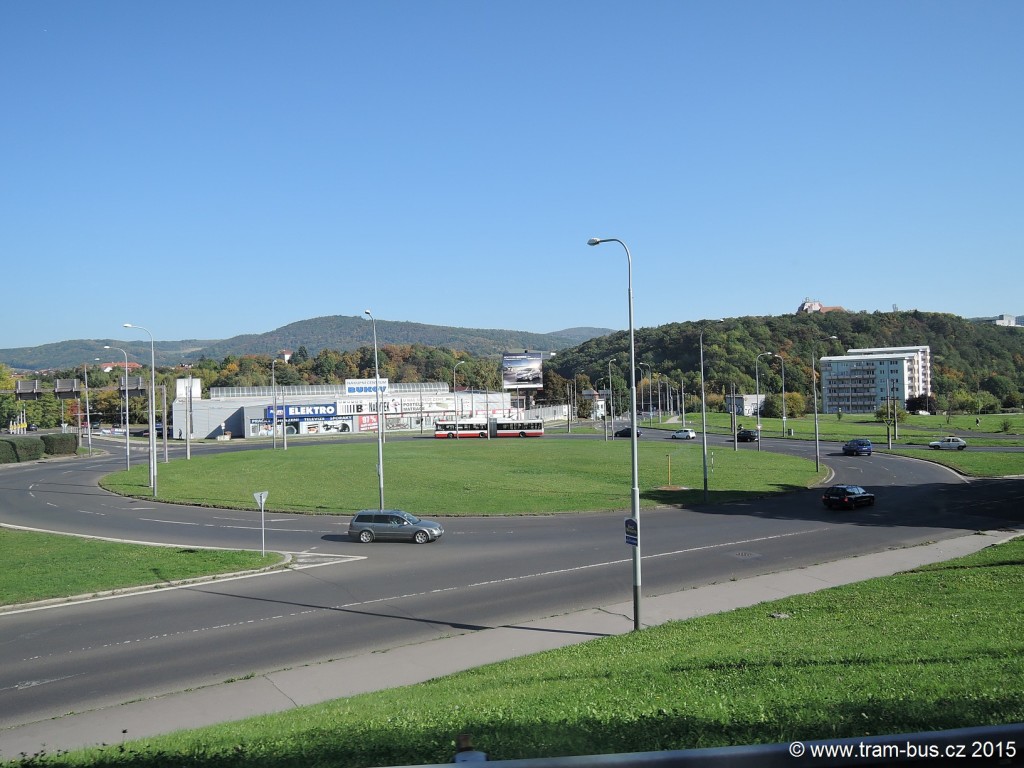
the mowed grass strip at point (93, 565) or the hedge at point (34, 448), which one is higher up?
the hedge at point (34, 448)

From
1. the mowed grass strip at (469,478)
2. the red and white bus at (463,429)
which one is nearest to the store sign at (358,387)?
the red and white bus at (463,429)

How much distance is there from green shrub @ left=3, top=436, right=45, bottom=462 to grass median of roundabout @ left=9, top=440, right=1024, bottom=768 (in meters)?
73.9

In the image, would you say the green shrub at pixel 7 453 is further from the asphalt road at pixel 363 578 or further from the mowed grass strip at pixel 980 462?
the mowed grass strip at pixel 980 462

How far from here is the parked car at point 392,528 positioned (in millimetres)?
28344

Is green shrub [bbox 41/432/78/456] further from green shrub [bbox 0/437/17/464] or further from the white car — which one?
the white car

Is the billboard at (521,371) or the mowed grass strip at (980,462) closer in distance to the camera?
the mowed grass strip at (980,462)

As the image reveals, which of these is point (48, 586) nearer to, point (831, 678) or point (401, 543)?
point (401, 543)

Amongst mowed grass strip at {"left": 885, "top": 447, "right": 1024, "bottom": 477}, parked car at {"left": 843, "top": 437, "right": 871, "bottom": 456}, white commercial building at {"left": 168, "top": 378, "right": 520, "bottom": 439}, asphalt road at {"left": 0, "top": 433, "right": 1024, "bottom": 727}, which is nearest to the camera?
asphalt road at {"left": 0, "top": 433, "right": 1024, "bottom": 727}

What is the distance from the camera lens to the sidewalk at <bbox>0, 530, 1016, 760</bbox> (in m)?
11.7

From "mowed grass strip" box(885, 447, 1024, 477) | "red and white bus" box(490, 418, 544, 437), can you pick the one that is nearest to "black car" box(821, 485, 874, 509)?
"mowed grass strip" box(885, 447, 1024, 477)

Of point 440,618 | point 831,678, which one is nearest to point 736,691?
point 831,678

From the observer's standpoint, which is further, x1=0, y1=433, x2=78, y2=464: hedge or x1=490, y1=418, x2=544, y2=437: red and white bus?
x1=490, y1=418, x2=544, y2=437: red and white bus

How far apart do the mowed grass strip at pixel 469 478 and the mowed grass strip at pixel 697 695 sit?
Result: 68.5 ft

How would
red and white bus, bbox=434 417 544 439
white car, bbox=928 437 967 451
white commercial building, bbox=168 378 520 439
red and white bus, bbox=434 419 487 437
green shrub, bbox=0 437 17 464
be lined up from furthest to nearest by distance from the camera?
white commercial building, bbox=168 378 520 439, red and white bus, bbox=434 419 487 437, red and white bus, bbox=434 417 544 439, green shrub, bbox=0 437 17 464, white car, bbox=928 437 967 451
